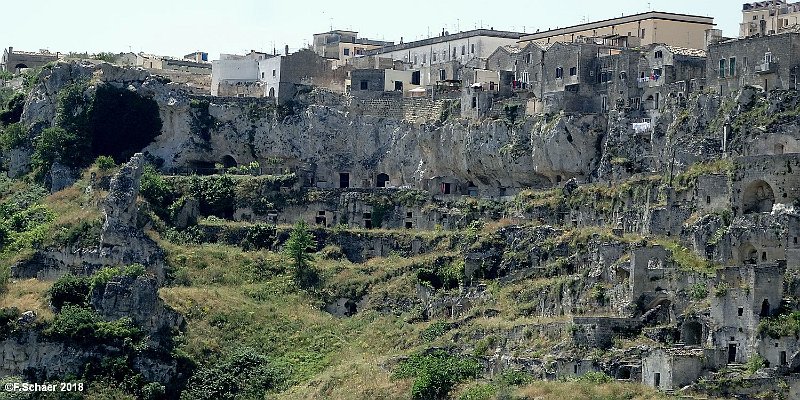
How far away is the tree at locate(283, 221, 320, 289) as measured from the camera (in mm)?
78938

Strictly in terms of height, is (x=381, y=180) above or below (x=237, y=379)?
above

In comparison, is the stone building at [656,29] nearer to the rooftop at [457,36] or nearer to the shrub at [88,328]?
the rooftop at [457,36]

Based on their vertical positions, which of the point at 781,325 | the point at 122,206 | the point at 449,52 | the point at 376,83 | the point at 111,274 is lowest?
the point at 111,274

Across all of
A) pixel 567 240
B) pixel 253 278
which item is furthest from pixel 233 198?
pixel 567 240

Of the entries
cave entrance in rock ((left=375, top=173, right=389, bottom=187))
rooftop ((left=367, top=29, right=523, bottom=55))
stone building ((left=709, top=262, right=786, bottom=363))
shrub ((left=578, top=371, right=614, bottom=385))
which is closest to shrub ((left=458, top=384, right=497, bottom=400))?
shrub ((left=578, top=371, right=614, bottom=385))

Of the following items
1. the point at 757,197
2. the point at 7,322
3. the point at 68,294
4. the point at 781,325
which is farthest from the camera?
the point at 68,294

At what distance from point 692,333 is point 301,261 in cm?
2153

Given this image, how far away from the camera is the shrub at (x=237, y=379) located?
70.8m

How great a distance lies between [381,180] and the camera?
8919 centimetres

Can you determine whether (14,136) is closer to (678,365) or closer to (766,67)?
(766,67)

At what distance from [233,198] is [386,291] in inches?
461

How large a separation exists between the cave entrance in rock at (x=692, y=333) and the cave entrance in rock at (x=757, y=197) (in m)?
6.39

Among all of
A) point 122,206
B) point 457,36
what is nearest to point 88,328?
point 122,206

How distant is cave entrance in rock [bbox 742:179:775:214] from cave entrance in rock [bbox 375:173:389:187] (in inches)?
965
